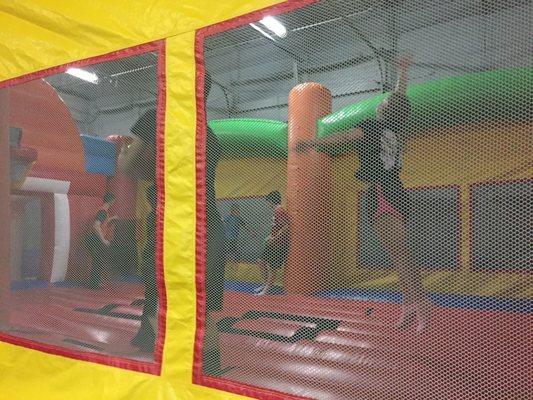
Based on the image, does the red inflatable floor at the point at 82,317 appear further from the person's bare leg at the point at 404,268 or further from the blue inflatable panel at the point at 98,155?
the person's bare leg at the point at 404,268

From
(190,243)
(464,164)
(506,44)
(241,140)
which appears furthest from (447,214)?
(190,243)

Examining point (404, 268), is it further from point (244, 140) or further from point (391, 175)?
point (244, 140)

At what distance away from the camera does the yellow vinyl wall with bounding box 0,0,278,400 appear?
3.73 ft

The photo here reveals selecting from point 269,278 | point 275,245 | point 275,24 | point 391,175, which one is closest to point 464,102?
point 391,175

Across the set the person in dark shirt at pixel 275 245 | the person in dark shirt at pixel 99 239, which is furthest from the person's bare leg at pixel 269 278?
the person in dark shirt at pixel 99 239

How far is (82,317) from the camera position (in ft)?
5.35

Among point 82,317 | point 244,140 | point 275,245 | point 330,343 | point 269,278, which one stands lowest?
point 330,343

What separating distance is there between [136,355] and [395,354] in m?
0.84

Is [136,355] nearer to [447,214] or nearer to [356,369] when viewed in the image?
[356,369]

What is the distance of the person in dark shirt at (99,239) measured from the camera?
131 cm

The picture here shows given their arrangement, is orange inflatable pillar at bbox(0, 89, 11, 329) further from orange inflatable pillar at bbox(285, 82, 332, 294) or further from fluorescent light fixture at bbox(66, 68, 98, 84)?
orange inflatable pillar at bbox(285, 82, 332, 294)

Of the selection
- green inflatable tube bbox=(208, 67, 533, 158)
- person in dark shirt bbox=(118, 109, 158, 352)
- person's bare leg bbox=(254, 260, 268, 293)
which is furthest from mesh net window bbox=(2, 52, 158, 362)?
green inflatable tube bbox=(208, 67, 533, 158)

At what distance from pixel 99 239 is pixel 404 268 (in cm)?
94

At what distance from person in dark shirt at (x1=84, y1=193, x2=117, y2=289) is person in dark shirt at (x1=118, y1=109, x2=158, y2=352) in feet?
0.45
